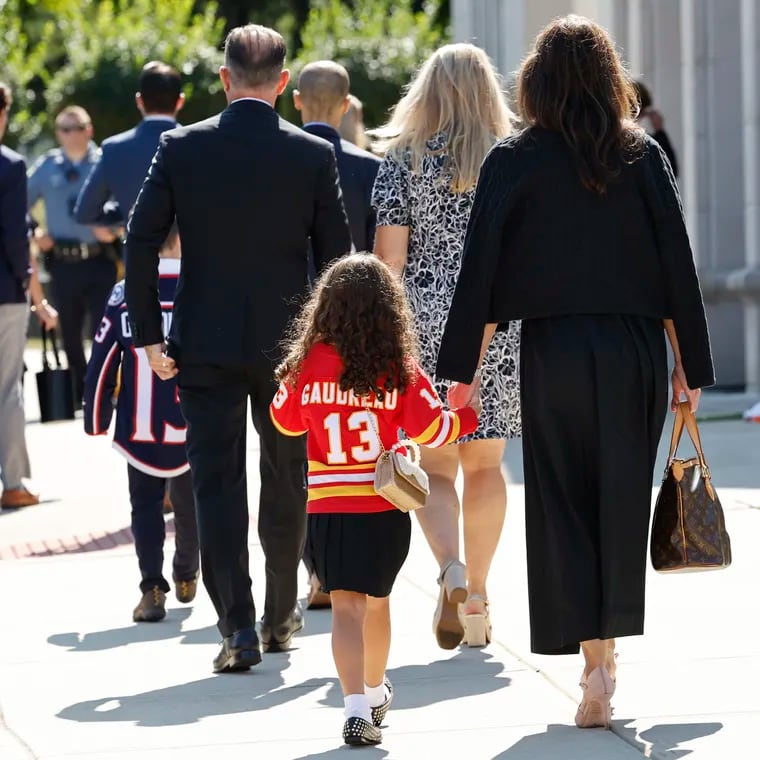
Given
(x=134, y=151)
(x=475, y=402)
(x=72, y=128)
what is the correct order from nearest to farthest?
(x=475, y=402), (x=134, y=151), (x=72, y=128)

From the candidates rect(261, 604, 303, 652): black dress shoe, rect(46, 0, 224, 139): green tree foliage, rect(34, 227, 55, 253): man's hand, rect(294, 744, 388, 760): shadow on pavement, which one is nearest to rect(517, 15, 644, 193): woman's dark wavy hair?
rect(294, 744, 388, 760): shadow on pavement

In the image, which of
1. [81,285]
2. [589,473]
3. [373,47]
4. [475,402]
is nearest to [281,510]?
[475,402]

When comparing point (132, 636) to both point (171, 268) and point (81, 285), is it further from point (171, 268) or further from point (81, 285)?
point (81, 285)

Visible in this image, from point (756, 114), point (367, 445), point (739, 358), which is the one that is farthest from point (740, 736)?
point (739, 358)

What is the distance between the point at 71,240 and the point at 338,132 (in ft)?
18.3

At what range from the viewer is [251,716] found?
477 centimetres

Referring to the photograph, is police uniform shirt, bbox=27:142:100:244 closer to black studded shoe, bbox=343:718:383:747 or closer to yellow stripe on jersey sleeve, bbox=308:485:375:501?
yellow stripe on jersey sleeve, bbox=308:485:375:501

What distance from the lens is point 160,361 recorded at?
5273 mm

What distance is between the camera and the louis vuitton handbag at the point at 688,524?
4465 mm

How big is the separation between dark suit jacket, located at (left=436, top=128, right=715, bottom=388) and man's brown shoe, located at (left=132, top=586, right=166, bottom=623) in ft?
6.92

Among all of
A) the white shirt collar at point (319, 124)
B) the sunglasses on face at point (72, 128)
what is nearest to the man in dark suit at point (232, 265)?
the white shirt collar at point (319, 124)

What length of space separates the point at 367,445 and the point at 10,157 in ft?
14.0

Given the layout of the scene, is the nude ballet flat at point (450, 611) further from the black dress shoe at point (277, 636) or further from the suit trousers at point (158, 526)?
the suit trousers at point (158, 526)

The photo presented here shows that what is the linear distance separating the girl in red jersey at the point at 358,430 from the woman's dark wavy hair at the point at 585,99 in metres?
0.57
